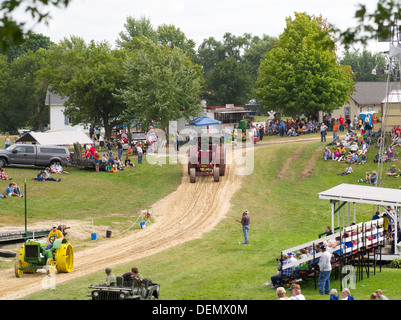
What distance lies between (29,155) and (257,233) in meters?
18.9

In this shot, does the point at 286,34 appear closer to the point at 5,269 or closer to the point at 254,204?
the point at 254,204

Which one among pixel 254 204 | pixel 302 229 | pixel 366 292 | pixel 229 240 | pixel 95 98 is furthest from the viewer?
pixel 95 98

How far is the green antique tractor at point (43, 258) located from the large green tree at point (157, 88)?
29.3 m

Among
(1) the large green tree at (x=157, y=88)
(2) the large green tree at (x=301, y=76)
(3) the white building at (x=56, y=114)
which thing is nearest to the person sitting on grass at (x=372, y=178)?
(1) the large green tree at (x=157, y=88)

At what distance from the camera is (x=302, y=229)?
28391 mm

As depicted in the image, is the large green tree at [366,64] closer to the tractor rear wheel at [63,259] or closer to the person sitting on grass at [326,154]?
the person sitting on grass at [326,154]

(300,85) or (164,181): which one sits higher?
(300,85)

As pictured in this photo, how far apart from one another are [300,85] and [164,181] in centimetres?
2171

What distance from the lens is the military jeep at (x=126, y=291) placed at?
13.9 m

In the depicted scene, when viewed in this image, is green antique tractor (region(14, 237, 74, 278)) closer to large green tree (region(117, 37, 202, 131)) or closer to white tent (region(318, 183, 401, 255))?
white tent (region(318, 183, 401, 255))

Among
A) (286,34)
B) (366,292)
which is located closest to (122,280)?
(366,292)

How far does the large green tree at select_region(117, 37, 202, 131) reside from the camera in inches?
1917

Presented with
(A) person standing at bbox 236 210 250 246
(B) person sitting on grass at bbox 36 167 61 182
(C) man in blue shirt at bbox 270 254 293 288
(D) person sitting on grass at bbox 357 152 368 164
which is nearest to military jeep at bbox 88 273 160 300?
(C) man in blue shirt at bbox 270 254 293 288

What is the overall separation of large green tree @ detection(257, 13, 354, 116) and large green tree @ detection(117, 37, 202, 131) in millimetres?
8565
